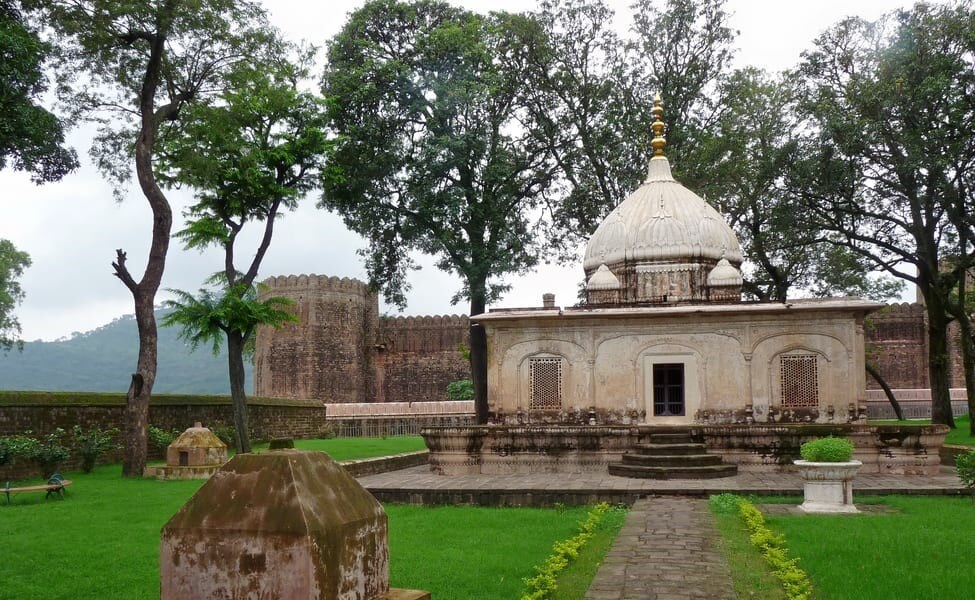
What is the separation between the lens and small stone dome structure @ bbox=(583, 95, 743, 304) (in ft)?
56.1

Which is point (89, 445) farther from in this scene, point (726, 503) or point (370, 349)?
point (370, 349)

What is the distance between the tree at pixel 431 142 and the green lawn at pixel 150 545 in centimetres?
993

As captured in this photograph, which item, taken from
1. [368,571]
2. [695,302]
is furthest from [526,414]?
[368,571]

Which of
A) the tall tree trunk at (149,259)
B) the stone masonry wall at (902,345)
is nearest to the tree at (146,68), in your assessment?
the tall tree trunk at (149,259)

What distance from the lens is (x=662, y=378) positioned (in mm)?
15328

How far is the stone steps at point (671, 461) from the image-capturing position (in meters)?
12.5

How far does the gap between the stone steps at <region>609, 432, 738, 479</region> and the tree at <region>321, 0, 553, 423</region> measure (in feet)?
23.1

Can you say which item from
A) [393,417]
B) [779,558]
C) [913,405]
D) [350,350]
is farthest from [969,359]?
[350,350]

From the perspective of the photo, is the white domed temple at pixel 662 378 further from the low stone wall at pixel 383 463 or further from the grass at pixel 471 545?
the grass at pixel 471 545

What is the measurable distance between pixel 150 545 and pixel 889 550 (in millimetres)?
6001

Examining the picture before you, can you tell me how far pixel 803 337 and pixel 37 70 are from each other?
1293 centimetres

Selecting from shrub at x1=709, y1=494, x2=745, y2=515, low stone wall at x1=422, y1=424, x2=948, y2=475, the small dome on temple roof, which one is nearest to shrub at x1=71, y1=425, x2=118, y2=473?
low stone wall at x1=422, y1=424, x2=948, y2=475

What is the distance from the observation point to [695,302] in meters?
16.1

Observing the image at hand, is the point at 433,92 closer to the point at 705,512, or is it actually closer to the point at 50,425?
the point at 50,425
